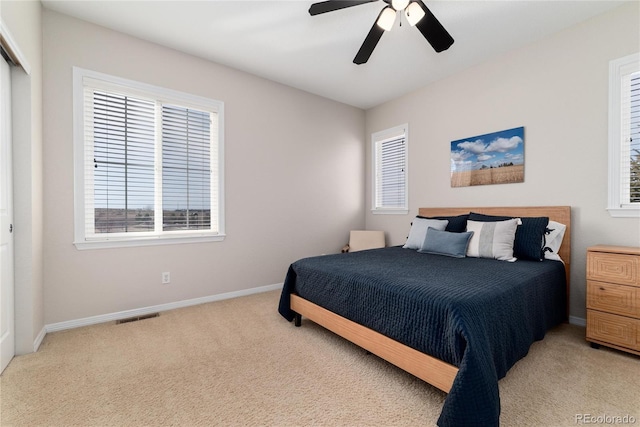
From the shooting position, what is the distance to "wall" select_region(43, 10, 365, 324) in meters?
2.47

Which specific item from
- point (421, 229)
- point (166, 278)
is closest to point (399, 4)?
point (421, 229)

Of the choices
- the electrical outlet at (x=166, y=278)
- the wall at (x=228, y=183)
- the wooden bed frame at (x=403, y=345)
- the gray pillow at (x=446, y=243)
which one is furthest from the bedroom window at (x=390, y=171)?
the electrical outlet at (x=166, y=278)

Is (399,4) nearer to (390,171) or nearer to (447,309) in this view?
(447,309)

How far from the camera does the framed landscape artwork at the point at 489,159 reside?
9.92 feet

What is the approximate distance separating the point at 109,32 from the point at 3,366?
2.82 metres

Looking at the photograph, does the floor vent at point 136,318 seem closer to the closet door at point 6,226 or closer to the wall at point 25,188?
the wall at point 25,188

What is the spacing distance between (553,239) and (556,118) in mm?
1177

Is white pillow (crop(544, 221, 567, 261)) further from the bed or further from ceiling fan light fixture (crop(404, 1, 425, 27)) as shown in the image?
ceiling fan light fixture (crop(404, 1, 425, 27))

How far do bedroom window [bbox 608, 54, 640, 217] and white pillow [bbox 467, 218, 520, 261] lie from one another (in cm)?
75

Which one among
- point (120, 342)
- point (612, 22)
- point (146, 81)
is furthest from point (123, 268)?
point (612, 22)

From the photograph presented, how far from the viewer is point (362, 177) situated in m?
4.80

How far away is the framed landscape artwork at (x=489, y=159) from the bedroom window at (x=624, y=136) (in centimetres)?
68

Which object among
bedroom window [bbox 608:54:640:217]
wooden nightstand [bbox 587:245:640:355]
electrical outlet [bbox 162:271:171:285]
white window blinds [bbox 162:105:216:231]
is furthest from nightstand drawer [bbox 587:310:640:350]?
electrical outlet [bbox 162:271:171:285]

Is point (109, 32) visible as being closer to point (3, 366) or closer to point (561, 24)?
point (3, 366)
